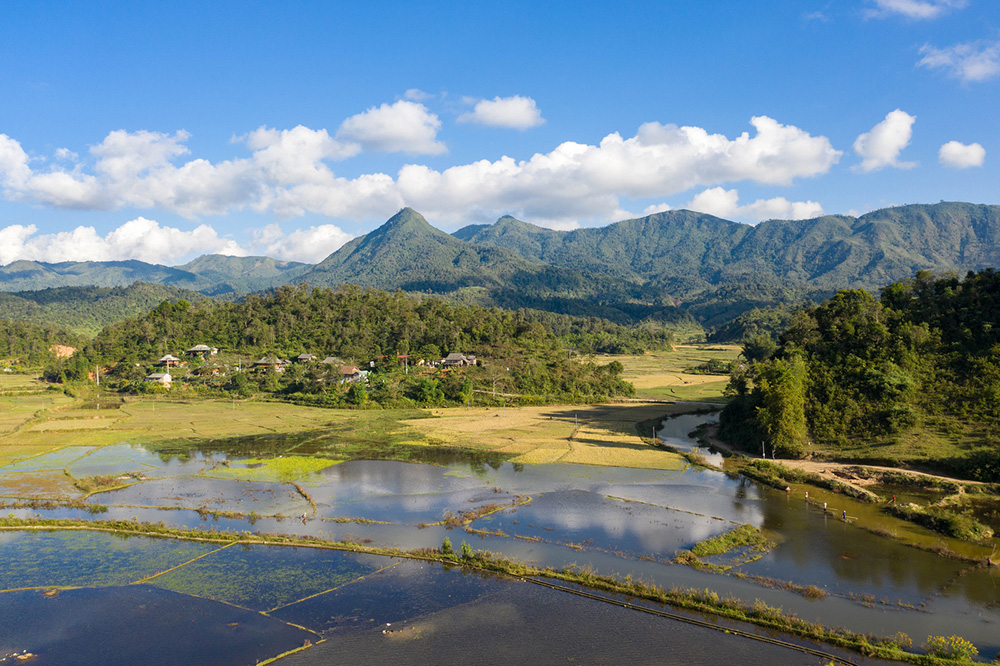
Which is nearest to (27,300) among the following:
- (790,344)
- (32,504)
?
(32,504)

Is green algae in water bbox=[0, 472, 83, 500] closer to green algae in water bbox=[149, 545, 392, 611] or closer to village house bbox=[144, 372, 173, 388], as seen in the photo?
green algae in water bbox=[149, 545, 392, 611]

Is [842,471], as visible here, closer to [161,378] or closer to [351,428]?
[351,428]

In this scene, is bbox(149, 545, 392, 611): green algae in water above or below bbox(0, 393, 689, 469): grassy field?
below

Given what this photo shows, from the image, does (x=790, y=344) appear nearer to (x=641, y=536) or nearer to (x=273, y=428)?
(x=641, y=536)

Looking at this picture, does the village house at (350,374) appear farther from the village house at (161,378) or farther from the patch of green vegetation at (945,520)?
the patch of green vegetation at (945,520)

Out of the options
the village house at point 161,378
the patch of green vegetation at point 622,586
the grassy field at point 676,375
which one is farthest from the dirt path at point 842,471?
the village house at point 161,378

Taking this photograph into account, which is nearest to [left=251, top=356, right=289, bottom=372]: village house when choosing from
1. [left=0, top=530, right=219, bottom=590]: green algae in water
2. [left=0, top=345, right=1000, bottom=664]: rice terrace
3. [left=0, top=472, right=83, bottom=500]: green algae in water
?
[left=0, top=345, right=1000, bottom=664]: rice terrace
